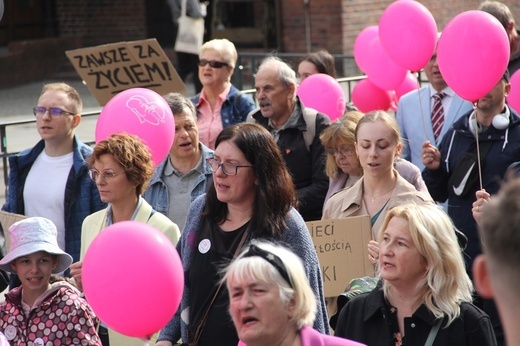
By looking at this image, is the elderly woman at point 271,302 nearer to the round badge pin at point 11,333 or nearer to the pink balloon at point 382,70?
the round badge pin at point 11,333

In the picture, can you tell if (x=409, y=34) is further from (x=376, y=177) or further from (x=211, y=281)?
(x=211, y=281)

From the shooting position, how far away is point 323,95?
Answer: 27.6 ft

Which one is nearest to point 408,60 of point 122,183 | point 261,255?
point 122,183

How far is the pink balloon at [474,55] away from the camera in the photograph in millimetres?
6047

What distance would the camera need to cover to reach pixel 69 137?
6340mm

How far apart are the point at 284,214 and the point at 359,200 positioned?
1264 mm

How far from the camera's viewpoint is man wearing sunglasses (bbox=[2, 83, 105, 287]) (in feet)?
20.1

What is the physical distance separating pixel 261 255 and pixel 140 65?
5.39 meters

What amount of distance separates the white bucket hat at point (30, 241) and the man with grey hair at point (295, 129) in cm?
186

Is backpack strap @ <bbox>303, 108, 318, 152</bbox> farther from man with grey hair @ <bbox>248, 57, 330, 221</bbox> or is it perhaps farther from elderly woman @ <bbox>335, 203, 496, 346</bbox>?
elderly woman @ <bbox>335, 203, 496, 346</bbox>

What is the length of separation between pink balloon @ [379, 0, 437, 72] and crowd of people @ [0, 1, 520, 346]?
136mm

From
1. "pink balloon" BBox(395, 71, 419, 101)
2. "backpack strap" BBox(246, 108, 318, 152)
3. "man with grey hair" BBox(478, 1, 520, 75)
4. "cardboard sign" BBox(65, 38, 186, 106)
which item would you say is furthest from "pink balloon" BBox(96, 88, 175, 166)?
"pink balloon" BBox(395, 71, 419, 101)

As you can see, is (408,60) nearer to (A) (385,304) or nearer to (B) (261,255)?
(A) (385,304)

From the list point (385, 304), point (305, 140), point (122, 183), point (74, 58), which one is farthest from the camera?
point (74, 58)
